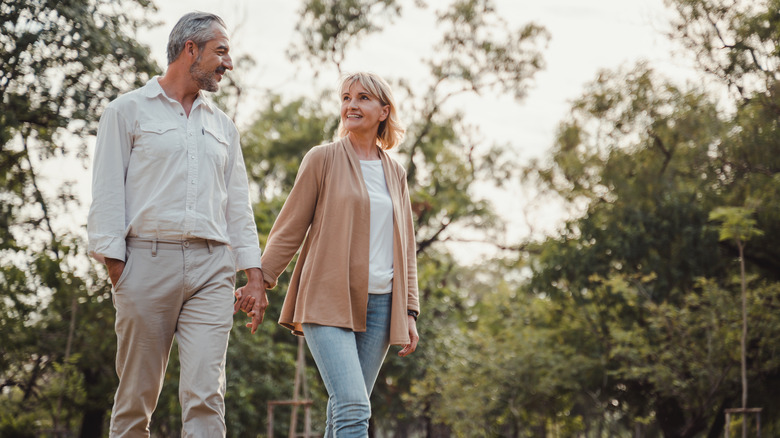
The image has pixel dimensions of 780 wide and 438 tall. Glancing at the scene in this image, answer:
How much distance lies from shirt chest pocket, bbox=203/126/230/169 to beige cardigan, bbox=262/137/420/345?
36cm

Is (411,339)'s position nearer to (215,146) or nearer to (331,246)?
(331,246)

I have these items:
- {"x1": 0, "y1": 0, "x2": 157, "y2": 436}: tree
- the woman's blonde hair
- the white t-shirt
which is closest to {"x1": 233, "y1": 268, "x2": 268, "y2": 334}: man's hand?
the white t-shirt

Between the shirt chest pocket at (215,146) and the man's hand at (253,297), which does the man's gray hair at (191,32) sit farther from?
the man's hand at (253,297)

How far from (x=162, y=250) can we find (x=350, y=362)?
88cm

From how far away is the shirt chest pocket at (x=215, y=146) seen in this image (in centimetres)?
341

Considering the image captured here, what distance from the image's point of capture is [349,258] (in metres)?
3.58

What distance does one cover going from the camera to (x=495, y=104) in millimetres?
20359

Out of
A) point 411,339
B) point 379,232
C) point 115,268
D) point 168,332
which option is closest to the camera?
point 115,268

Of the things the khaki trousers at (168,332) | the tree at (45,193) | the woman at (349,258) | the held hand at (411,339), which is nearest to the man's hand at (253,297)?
the woman at (349,258)

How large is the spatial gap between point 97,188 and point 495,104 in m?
17.8

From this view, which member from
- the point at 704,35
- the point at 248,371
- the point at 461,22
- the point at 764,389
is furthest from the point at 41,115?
the point at 764,389

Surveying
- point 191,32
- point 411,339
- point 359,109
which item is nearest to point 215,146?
point 191,32

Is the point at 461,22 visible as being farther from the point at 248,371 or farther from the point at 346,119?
the point at 346,119

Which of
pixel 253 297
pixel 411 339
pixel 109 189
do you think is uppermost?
pixel 109 189
